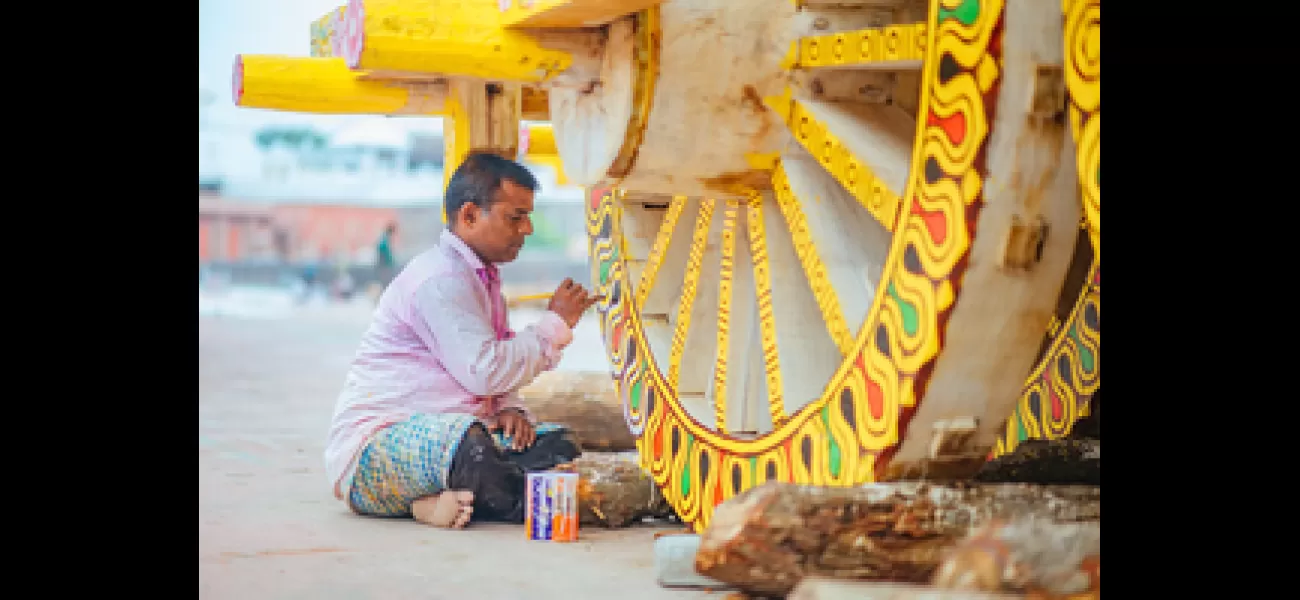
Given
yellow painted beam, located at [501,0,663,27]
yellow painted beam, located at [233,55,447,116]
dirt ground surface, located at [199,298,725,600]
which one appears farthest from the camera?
yellow painted beam, located at [233,55,447,116]

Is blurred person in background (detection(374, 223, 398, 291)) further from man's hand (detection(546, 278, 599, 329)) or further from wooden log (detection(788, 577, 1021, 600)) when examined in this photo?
wooden log (detection(788, 577, 1021, 600))

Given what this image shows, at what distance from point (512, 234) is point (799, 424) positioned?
1.36 meters

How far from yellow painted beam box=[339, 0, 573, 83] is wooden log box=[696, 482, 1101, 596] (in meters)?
1.54

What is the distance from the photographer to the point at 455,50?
3.56 metres

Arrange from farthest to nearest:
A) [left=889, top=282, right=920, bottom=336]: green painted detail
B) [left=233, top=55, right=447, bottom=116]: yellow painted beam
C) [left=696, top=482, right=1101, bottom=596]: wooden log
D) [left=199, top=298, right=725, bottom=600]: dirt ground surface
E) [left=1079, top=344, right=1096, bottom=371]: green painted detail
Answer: [left=233, top=55, right=447, bottom=116]: yellow painted beam, [left=1079, top=344, right=1096, bottom=371]: green painted detail, [left=199, top=298, right=725, bottom=600]: dirt ground surface, [left=889, top=282, right=920, bottom=336]: green painted detail, [left=696, top=482, right=1101, bottom=596]: wooden log

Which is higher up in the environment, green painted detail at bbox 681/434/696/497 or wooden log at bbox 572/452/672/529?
green painted detail at bbox 681/434/696/497

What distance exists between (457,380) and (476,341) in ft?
0.56

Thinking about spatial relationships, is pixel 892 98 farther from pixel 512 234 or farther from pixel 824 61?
pixel 512 234

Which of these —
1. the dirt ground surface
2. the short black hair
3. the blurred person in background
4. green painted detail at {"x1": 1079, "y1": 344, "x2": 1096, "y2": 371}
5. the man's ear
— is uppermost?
the short black hair

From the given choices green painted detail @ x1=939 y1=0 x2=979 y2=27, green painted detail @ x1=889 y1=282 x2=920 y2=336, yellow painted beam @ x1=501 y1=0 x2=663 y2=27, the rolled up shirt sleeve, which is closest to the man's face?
the rolled up shirt sleeve

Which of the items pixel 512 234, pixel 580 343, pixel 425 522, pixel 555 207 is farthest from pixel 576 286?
pixel 555 207

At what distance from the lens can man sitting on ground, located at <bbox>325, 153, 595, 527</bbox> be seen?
394cm

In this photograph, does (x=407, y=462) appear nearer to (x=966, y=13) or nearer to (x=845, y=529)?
(x=845, y=529)

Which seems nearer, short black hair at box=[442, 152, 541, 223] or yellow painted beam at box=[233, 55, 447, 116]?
short black hair at box=[442, 152, 541, 223]
